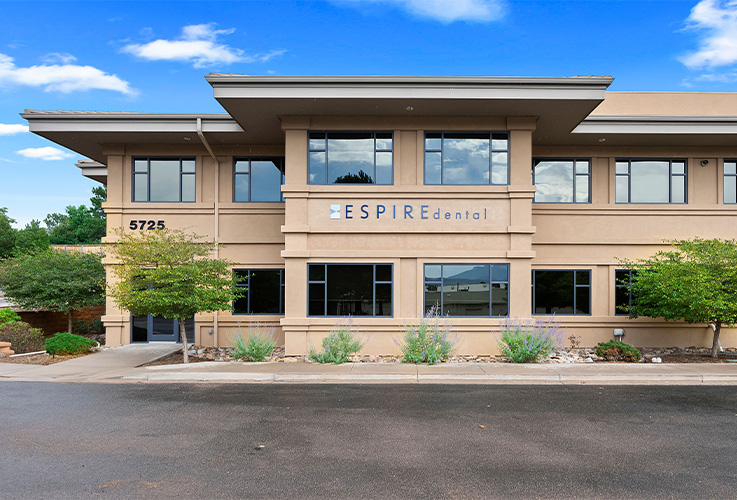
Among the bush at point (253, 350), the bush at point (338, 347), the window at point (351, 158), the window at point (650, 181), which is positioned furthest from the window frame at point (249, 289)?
the window at point (650, 181)

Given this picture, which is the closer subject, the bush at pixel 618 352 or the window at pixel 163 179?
the bush at pixel 618 352

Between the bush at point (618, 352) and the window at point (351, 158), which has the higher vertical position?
the window at point (351, 158)

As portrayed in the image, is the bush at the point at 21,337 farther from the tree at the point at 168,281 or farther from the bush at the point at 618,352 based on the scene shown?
the bush at the point at 618,352

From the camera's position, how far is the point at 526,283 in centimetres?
1383

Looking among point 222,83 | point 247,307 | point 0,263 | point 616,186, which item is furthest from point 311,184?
point 0,263

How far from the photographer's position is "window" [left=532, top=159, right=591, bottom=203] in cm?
1627

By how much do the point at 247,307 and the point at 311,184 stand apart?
4957 millimetres

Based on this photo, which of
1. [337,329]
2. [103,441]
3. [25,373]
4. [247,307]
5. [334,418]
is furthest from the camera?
[247,307]

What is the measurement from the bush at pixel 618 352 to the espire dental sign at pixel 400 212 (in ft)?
16.9

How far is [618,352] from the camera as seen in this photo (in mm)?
13695

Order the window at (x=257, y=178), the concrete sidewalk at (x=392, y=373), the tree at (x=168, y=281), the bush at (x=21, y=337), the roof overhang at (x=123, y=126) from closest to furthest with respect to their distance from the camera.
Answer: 1. the concrete sidewalk at (x=392, y=373)
2. the tree at (x=168, y=281)
3. the roof overhang at (x=123, y=126)
4. the bush at (x=21, y=337)
5. the window at (x=257, y=178)

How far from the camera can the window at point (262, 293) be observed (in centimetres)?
1600

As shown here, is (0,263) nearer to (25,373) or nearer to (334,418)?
(25,373)

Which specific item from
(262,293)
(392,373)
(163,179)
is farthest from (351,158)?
(163,179)
